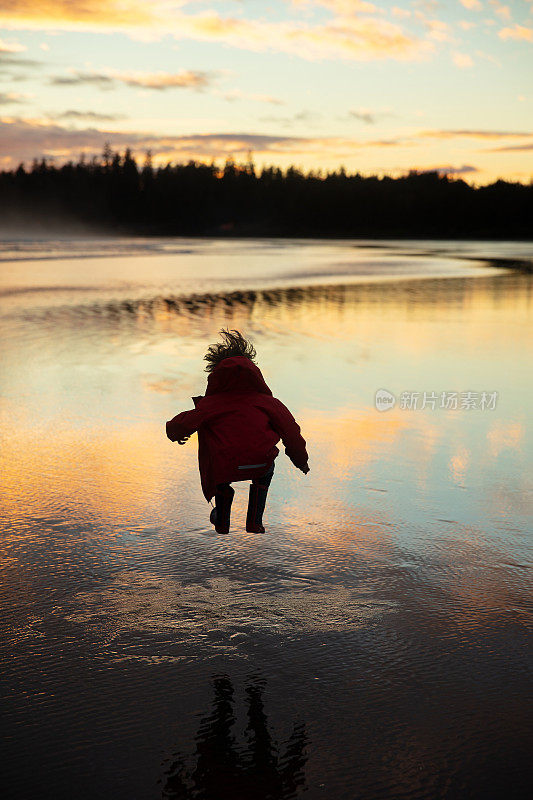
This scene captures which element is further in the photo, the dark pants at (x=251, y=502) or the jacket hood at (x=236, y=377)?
the dark pants at (x=251, y=502)

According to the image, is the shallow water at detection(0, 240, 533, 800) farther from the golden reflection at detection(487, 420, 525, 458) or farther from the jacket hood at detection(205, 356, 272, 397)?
the jacket hood at detection(205, 356, 272, 397)

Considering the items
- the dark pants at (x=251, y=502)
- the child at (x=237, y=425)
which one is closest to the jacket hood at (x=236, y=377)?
the child at (x=237, y=425)

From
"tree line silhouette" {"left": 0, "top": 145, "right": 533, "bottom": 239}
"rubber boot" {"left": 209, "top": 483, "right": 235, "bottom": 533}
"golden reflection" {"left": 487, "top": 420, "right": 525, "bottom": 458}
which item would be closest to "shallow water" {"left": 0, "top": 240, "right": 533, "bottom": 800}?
"golden reflection" {"left": 487, "top": 420, "right": 525, "bottom": 458}

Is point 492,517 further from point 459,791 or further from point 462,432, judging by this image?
point 459,791

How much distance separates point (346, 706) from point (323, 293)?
64.9 feet

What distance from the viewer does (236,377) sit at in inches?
179

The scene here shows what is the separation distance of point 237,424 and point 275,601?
0.89 metres

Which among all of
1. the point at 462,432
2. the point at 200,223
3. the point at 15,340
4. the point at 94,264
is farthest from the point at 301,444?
the point at 200,223

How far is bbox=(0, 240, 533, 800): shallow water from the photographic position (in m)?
3.04

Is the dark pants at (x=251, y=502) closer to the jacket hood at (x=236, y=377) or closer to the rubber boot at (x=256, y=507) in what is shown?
the rubber boot at (x=256, y=507)

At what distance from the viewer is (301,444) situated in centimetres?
464

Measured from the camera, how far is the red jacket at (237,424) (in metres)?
4.56

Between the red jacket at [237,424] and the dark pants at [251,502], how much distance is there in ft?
0.27

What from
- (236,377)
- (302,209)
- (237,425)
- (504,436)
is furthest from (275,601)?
(302,209)
